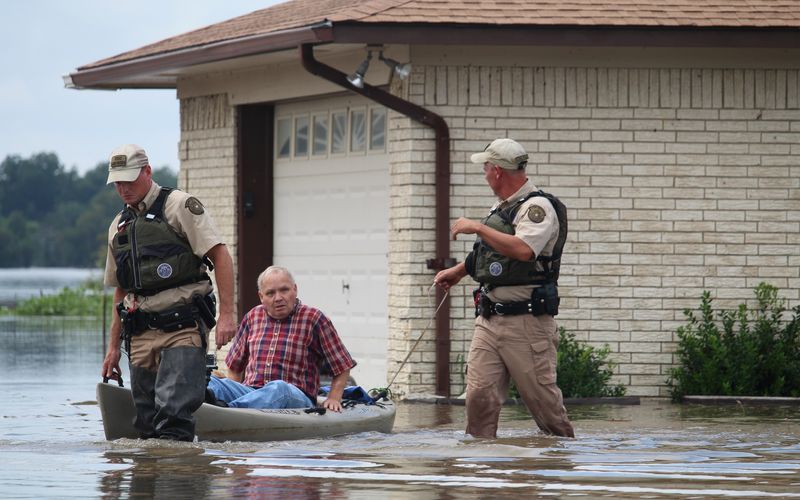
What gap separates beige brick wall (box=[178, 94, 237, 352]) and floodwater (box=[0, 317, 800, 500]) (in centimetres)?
468

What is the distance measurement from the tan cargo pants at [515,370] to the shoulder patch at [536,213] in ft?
2.01

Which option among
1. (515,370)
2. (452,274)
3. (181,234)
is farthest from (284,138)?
(515,370)

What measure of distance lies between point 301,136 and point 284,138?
34 centimetres

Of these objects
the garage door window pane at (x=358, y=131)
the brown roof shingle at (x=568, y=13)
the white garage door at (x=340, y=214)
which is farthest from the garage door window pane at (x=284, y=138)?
the brown roof shingle at (x=568, y=13)

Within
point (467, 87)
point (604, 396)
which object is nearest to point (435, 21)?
point (467, 87)

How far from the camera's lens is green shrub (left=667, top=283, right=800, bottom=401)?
14445 millimetres

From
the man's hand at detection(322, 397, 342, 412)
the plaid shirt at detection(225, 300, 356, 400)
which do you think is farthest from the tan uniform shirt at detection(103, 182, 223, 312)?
the man's hand at detection(322, 397, 342, 412)

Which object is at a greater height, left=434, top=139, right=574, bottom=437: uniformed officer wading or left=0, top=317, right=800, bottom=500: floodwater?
left=434, top=139, right=574, bottom=437: uniformed officer wading

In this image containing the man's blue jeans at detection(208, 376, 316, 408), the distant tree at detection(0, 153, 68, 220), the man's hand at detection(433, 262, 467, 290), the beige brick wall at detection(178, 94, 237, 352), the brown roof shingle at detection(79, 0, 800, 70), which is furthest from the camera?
the distant tree at detection(0, 153, 68, 220)

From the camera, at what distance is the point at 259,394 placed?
10570 millimetres

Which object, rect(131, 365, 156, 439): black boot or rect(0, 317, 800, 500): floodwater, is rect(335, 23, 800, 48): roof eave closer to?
rect(0, 317, 800, 500): floodwater

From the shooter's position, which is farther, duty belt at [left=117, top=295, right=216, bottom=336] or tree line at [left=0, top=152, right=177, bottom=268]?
tree line at [left=0, top=152, right=177, bottom=268]

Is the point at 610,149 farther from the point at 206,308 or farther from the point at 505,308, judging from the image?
the point at 206,308

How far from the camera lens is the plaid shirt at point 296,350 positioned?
35.5ft
